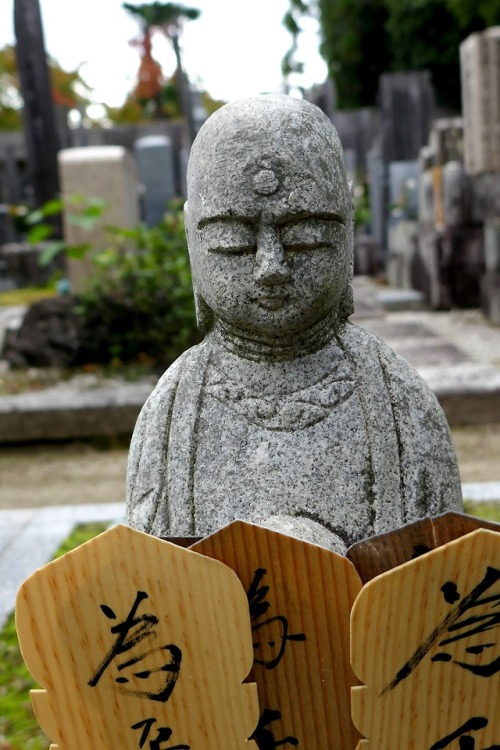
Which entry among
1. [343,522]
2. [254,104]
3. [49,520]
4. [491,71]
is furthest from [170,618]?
[491,71]

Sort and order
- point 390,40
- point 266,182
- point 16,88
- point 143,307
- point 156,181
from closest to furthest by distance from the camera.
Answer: point 266,182, point 143,307, point 156,181, point 390,40, point 16,88

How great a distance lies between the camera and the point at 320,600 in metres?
1.17

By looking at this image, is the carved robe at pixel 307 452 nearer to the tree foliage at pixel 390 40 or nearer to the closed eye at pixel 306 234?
the closed eye at pixel 306 234

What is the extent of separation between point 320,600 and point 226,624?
138 millimetres

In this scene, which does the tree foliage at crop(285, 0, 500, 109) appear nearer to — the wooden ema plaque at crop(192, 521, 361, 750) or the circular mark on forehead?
the circular mark on forehead

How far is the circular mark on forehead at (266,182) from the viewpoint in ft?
5.27

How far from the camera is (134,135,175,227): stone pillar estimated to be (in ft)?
34.8

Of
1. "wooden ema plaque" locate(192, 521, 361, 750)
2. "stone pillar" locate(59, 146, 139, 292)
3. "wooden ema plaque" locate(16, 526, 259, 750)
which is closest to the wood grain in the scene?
"wooden ema plaque" locate(192, 521, 361, 750)

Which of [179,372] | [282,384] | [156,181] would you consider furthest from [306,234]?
[156,181]

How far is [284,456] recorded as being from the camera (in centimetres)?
172

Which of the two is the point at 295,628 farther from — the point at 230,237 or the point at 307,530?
the point at 230,237

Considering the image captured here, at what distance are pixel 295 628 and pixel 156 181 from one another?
32.6 ft

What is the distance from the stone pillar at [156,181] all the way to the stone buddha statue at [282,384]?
894 cm

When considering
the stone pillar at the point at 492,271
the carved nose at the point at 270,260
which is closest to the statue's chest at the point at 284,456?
the carved nose at the point at 270,260
